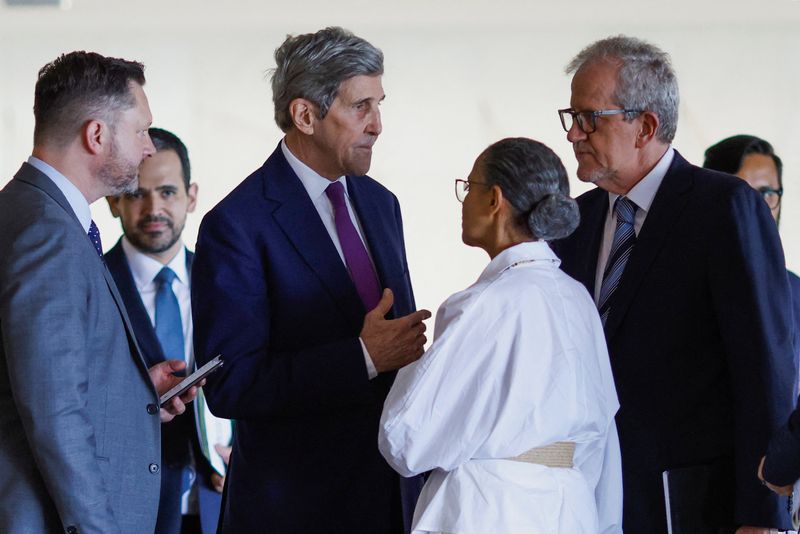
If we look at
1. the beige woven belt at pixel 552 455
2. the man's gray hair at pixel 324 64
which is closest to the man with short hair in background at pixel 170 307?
the man's gray hair at pixel 324 64

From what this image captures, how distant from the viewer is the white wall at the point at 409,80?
18.3 ft

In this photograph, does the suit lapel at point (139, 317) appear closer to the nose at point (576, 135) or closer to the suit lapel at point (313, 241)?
the suit lapel at point (313, 241)

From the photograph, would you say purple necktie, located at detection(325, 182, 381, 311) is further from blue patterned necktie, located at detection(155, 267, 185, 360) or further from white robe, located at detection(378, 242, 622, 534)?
blue patterned necktie, located at detection(155, 267, 185, 360)

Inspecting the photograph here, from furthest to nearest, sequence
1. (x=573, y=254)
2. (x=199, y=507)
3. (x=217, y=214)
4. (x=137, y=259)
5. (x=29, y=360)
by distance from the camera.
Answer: (x=137, y=259) → (x=199, y=507) → (x=573, y=254) → (x=217, y=214) → (x=29, y=360)

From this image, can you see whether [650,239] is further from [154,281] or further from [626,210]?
[154,281]

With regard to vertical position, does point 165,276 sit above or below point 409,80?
below

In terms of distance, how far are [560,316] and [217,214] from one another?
2.85ft

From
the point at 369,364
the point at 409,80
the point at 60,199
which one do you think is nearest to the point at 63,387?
the point at 60,199

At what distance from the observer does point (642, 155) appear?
282cm

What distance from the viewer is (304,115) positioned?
113 inches

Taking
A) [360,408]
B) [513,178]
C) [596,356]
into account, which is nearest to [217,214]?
[360,408]

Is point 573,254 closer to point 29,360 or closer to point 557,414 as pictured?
point 557,414

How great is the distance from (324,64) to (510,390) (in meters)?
1.00

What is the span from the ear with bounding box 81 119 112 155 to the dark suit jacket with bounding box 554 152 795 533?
1193 mm
